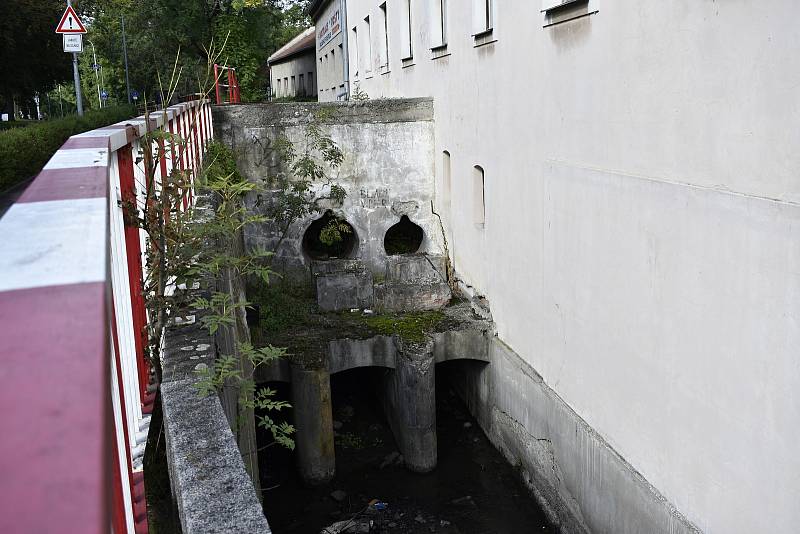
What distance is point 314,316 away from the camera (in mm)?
12211

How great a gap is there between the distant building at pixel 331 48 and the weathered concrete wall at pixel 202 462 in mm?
21650

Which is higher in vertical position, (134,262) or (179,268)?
(134,262)

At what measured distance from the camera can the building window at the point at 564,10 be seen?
23.9ft

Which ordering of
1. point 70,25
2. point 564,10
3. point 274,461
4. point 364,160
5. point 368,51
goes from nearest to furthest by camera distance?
point 564,10, point 274,461, point 70,25, point 364,160, point 368,51

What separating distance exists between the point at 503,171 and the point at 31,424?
32.6ft

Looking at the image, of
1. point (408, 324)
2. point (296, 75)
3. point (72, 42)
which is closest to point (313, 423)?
point (408, 324)

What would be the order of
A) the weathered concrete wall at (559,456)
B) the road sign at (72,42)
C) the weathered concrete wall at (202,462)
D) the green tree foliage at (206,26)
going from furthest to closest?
the green tree foliage at (206,26) < the road sign at (72,42) < the weathered concrete wall at (559,456) < the weathered concrete wall at (202,462)

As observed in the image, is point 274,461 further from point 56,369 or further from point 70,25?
point 56,369

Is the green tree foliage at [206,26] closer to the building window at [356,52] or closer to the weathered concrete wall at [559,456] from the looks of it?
the building window at [356,52]

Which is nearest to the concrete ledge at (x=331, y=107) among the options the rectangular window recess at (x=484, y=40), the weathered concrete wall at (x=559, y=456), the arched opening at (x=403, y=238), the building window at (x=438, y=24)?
the building window at (x=438, y=24)

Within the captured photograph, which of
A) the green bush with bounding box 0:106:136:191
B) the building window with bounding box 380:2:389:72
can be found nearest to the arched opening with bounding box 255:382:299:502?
the green bush with bounding box 0:106:136:191

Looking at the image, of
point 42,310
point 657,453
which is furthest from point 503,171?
point 42,310

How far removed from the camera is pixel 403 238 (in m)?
14.9

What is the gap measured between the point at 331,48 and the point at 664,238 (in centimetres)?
2309
